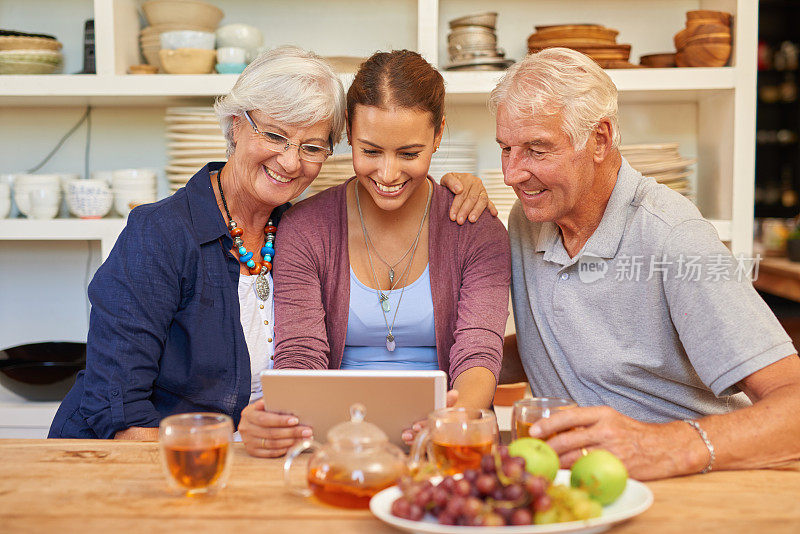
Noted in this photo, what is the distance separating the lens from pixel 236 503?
1.08m

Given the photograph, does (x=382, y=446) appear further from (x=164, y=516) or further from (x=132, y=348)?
(x=132, y=348)

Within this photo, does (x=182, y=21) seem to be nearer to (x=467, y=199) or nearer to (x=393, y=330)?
(x=467, y=199)

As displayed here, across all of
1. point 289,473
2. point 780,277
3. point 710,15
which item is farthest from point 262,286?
point 780,277

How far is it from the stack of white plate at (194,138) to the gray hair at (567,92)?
1.13 m

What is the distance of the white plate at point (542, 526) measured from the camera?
912 millimetres

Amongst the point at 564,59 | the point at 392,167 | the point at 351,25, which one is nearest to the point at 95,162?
the point at 351,25

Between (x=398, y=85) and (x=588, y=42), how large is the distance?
3.07ft

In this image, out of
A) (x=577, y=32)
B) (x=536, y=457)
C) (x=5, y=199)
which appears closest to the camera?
(x=536, y=457)

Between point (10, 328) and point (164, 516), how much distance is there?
Answer: 2156 millimetres

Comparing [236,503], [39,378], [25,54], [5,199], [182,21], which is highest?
[182,21]

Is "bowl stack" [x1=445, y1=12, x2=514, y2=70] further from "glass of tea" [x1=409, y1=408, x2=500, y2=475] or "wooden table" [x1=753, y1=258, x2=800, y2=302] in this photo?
"wooden table" [x1=753, y1=258, x2=800, y2=302]

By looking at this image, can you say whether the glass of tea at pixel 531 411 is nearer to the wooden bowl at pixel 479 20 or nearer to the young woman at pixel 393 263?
the young woman at pixel 393 263

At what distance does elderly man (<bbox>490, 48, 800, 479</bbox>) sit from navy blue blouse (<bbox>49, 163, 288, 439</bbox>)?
0.68m

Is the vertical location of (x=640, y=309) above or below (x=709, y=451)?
above
